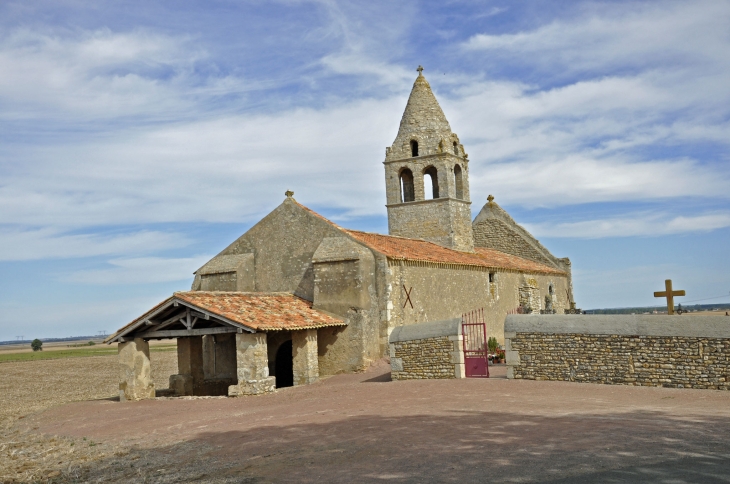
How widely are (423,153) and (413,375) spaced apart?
12611mm

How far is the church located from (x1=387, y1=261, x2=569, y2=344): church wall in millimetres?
58

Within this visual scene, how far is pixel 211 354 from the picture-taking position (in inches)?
891

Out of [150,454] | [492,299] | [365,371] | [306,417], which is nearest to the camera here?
[150,454]

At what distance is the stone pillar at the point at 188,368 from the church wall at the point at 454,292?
6.39m

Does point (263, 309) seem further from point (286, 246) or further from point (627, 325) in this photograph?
point (627, 325)

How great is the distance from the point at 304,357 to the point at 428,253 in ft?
22.7

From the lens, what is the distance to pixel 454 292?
79.4 feet

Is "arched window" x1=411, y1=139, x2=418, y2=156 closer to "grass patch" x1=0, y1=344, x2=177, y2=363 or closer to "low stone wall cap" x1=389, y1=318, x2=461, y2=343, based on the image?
"low stone wall cap" x1=389, y1=318, x2=461, y2=343

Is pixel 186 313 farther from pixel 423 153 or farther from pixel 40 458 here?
pixel 423 153

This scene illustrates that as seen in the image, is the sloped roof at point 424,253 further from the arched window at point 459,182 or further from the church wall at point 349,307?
the arched window at point 459,182

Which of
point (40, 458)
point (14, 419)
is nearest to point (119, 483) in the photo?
point (40, 458)

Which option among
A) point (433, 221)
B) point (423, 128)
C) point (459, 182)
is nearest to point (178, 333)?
point (433, 221)

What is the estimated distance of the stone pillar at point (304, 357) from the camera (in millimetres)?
19031

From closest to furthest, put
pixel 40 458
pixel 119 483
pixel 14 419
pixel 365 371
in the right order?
→ pixel 119 483, pixel 40 458, pixel 14 419, pixel 365 371
